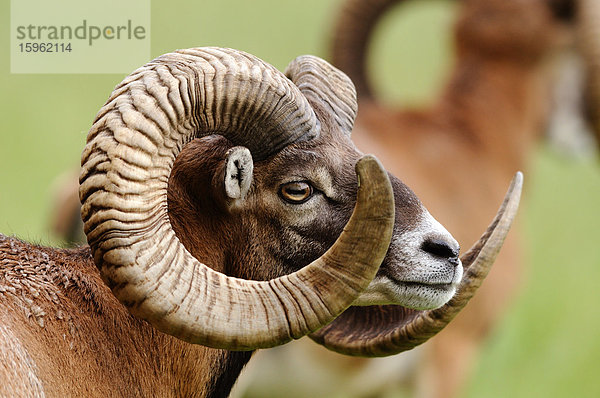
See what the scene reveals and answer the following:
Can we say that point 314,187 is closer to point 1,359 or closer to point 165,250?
point 165,250

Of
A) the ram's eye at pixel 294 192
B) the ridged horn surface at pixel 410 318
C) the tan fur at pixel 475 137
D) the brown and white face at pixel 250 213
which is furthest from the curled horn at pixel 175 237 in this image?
the tan fur at pixel 475 137

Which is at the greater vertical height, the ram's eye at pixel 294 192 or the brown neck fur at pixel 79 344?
the ram's eye at pixel 294 192

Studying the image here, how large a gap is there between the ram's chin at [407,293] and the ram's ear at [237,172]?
2.66ft

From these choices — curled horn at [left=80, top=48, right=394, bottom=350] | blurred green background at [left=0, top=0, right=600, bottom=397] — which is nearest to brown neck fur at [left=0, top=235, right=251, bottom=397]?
curled horn at [left=80, top=48, right=394, bottom=350]

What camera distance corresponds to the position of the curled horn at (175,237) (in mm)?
4113

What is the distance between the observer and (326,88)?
17.4 ft

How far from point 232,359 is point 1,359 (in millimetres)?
1500

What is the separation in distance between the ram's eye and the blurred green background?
536 centimetres

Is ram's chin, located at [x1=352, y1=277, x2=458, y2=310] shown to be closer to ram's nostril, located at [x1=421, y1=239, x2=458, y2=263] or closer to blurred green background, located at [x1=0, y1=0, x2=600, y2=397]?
ram's nostril, located at [x1=421, y1=239, x2=458, y2=263]

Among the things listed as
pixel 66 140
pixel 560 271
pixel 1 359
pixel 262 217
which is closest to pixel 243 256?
pixel 262 217
